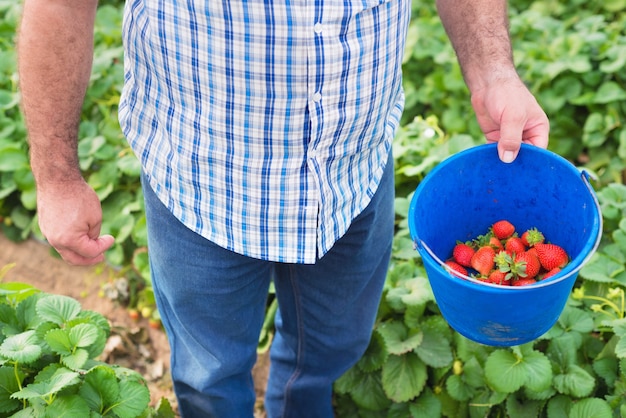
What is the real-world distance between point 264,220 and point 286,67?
0.29m

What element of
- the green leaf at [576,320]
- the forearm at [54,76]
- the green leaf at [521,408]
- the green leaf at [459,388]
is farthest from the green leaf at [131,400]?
the green leaf at [576,320]

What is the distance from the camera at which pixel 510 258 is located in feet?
4.85

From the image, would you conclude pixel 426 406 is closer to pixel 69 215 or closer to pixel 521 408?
pixel 521 408

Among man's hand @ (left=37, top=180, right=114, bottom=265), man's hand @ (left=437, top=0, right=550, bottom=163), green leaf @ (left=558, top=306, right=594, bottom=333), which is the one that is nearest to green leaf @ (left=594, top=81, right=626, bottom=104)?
green leaf @ (left=558, top=306, right=594, bottom=333)

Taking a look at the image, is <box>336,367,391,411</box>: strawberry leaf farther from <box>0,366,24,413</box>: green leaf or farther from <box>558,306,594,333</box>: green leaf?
<box>0,366,24,413</box>: green leaf

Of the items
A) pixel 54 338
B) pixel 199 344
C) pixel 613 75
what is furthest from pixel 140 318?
pixel 613 75

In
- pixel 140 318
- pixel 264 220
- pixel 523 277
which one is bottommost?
pixel 140 318

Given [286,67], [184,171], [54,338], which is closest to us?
[286,67]

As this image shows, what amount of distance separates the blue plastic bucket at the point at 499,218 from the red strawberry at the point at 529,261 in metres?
0.07

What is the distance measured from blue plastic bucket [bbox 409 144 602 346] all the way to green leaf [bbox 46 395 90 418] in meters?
0.76

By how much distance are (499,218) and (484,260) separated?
150 millimetres

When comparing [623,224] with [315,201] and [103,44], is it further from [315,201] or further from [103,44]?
[103,44]

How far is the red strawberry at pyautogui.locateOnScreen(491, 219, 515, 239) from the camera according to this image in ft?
5.13

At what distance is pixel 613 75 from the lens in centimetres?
303
